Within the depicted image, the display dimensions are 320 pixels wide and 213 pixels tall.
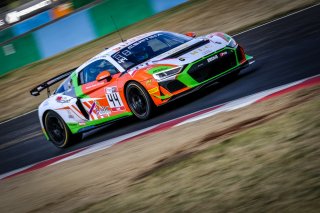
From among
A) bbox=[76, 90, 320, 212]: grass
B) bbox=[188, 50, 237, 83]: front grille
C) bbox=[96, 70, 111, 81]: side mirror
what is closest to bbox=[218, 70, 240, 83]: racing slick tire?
bbox=[188, 50, 237, 83]: front grille

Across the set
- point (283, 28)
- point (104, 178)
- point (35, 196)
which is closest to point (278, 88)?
point (104, 178)

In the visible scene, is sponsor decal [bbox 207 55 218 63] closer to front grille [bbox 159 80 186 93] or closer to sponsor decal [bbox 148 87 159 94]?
front grille [bbox 159 80 186 93]

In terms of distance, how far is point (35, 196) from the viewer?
7.09m

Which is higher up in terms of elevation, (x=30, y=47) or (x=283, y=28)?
(x=30, y=47)

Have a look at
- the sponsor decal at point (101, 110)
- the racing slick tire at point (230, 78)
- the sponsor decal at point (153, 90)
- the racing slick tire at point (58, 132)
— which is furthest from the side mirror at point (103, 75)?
the racing slick tire at point (230, 78)

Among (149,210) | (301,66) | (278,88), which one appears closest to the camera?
(149,210)

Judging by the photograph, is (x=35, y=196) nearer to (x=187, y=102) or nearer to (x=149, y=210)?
(x=149, y=210)

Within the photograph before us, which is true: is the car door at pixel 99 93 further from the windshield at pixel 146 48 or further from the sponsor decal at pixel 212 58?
the sponsor decal at pixel 212 58

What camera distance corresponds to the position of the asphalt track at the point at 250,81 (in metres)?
9.28

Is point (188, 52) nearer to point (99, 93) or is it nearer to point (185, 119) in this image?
point (185, 119)

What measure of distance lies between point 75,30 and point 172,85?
13.9 meters

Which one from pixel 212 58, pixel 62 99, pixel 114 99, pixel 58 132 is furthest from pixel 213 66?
pixel 58 132

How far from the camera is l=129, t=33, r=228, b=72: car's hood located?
9.43 meters

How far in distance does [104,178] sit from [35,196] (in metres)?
0.91
